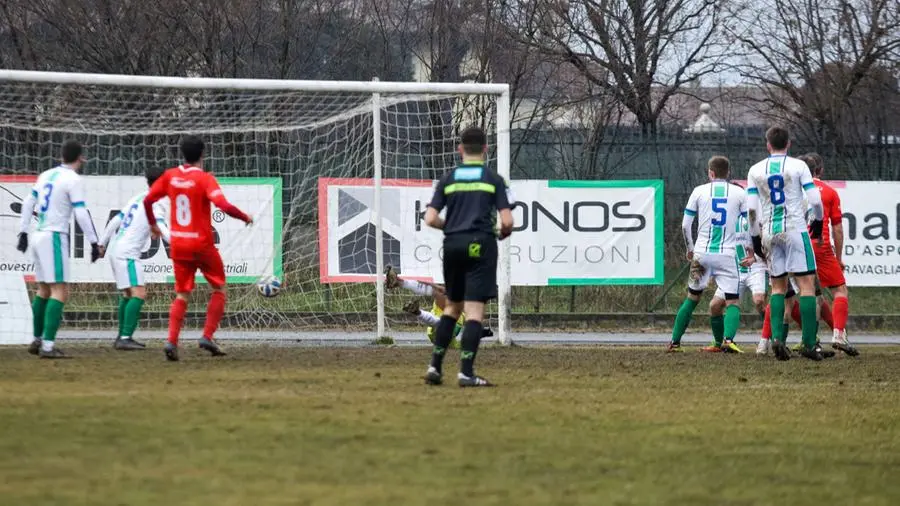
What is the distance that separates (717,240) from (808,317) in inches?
75.1

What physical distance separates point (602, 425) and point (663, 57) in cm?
2148

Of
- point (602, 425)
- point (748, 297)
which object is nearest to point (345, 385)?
point (602, 425)

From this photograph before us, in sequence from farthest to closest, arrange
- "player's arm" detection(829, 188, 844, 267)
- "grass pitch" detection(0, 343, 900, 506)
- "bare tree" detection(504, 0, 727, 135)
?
"bare tree" detection(504, 0, 727, 135), "player's arm" detection(829, 188, 844, 267), "grass pitch" detection(0, 343, 900, 506)

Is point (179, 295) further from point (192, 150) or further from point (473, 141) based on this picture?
point (473, 141)

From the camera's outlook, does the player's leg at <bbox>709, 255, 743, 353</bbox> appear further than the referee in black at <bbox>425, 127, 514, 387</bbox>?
Yes

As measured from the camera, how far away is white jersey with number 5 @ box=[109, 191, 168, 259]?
14.6 m

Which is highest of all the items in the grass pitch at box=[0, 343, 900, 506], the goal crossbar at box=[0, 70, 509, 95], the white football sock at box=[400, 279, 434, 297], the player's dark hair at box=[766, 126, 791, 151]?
the goal crossbar at box=[0, 70, 509, 95]

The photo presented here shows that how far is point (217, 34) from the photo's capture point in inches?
947

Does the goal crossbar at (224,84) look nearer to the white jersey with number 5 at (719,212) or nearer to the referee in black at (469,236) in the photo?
the white jersey with number 5 at (719,212)

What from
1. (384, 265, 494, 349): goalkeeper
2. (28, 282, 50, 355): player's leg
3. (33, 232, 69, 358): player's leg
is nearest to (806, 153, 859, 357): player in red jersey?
(384, 265, 494, 349): goalkeeper

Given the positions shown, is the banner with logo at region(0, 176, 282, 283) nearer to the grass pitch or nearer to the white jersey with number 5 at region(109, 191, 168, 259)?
the white jersey with number 5 at region(109, 191, 168, 259)

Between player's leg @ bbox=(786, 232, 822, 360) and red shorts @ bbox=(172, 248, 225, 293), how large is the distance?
17.0 feet

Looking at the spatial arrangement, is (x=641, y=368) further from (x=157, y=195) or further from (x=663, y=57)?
(x=663, y=57)

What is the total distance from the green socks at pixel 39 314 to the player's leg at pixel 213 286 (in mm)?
1597
